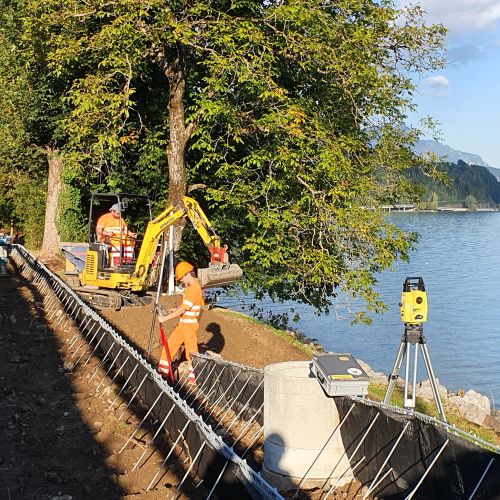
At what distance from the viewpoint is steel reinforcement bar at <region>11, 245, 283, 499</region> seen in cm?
596

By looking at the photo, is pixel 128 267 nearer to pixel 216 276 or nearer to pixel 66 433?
pixel 216 276

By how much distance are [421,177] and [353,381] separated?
52.2 ft

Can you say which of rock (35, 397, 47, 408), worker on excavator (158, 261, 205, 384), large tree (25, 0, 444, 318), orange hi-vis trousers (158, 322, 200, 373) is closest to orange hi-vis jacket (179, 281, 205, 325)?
worker on excavator (158, 261, 205, 384)

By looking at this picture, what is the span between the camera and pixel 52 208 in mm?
26438

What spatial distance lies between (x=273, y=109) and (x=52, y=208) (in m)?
12.0

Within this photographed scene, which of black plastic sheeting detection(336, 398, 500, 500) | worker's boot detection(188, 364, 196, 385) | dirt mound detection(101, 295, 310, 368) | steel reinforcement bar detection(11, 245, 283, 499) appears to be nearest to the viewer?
black plastic sheeting detection(336, 398, 500, 500)

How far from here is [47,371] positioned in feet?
38.0

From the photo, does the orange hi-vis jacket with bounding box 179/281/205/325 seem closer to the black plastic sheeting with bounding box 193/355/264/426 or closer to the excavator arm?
the black plastic sheeting with bounding box 193/355/264/426

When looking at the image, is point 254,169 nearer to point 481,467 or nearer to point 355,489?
point 355,489

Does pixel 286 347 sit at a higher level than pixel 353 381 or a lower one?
lower

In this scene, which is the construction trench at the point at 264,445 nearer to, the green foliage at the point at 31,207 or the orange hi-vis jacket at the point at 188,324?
the orange hi-vis jacket at the point at 188,324

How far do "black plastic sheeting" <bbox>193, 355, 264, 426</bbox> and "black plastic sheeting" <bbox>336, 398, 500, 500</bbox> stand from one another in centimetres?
218

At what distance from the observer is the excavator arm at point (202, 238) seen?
43.9 ft

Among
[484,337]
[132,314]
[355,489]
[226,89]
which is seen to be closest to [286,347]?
[132,314]
